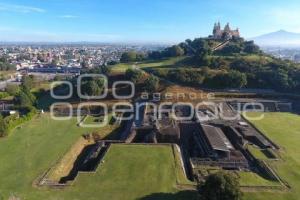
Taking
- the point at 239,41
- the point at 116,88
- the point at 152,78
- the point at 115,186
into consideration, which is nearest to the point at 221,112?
the point at 152,78

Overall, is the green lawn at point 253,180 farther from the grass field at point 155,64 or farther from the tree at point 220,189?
the grass field at point 155,64

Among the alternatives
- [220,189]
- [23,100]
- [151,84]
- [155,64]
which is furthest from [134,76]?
[220,189]

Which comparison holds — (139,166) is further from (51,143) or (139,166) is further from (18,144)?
(18,144)

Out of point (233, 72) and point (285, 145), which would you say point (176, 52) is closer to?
point (233, 72)

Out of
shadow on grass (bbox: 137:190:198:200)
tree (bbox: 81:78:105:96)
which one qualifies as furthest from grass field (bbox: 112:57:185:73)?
shadow on grass (bbox: 137:190:198:200)

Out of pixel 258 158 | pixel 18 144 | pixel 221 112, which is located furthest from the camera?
pixel 221 112

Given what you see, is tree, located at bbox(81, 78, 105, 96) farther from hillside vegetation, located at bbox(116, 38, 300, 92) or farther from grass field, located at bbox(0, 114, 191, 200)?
grass field, located at bbox(0, 114, 191, 200)
